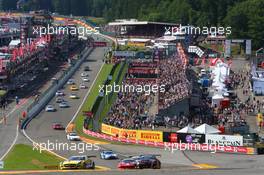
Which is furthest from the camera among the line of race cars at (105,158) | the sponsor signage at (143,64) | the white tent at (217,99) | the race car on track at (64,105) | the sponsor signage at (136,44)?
the sponsor signage at (136,44)

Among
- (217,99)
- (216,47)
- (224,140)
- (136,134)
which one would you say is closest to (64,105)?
(217,99)

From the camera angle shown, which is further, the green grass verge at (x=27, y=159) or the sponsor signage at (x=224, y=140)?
the sponsor signage at (x=224, y=140)

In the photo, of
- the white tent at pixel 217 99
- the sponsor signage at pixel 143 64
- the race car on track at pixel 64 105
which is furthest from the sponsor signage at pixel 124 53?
the white tent at pixel 217 99

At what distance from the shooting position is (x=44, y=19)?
142 metres

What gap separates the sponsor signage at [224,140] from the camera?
50.5m

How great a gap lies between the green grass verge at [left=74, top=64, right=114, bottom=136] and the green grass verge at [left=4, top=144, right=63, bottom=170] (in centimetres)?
770

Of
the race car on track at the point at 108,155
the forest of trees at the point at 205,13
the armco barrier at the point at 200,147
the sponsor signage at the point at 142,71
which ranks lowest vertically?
the armco barrier at the point at 200,147

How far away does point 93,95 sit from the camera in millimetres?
75438

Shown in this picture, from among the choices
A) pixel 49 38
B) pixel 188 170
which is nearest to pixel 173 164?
pixel 188 170

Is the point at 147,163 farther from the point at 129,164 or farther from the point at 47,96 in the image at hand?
the point at 47,96

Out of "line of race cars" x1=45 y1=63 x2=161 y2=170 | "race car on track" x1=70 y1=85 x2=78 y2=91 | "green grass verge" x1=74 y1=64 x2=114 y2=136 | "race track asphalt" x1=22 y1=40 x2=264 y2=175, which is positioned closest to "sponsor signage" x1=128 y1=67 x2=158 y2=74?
"green grass verge" x1=74 y1=64 x2=114 y2=136

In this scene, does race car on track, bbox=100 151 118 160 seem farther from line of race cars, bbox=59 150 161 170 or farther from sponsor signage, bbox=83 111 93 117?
sponsor signage, bbox=83 111 93 117

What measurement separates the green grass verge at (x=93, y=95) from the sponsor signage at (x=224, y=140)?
432 inches

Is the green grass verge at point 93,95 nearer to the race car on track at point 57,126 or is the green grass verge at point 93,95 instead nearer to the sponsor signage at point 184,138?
the race car on track at point 57,126
